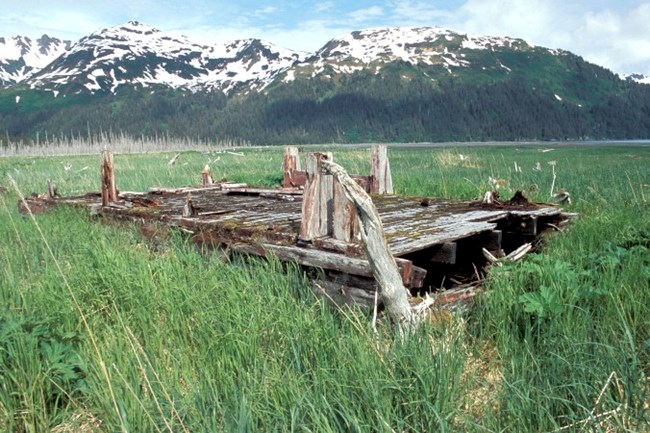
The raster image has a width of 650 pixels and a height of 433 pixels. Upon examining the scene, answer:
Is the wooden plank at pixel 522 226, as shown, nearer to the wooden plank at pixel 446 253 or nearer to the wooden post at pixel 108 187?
the wooden plank at pixel 446 253

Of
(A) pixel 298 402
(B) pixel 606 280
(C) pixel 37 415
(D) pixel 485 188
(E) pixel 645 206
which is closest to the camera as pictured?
(A) pixel 298 402

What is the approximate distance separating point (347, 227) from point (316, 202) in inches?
16.4

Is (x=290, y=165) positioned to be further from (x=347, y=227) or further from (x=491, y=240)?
(x=347, y=227)

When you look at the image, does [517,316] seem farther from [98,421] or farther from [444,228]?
[98,421]

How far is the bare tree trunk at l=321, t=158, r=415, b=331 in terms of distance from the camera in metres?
3.83

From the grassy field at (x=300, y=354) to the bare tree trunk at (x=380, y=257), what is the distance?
23 cm

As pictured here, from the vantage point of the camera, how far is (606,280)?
4.33 m

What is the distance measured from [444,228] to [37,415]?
13.6ft

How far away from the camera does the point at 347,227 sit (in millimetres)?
4855

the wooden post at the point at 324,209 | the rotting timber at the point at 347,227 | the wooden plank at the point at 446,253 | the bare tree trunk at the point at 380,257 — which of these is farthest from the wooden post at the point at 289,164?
the bare tree trunk at the point at 380,257

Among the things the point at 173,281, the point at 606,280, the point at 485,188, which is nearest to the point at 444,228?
the point at 606,280

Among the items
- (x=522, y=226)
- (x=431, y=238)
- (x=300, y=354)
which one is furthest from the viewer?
(x=522, y=226)

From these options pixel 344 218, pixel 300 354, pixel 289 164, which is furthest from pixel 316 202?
pixel 289 164

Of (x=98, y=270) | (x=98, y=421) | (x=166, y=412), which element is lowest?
(x=98, y=421)
